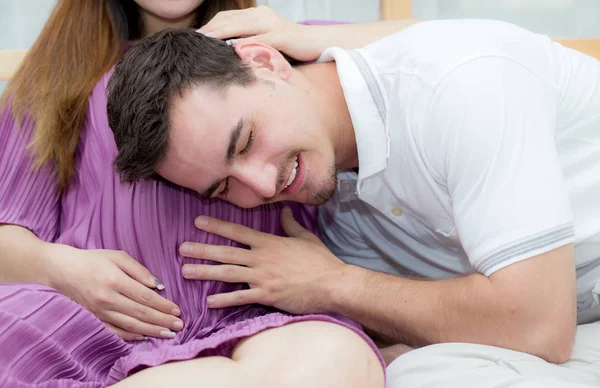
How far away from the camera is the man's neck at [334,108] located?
3.57ft

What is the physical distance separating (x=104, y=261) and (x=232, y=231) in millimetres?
206

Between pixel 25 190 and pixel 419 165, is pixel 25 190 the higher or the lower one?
the lower one

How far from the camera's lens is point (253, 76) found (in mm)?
1033

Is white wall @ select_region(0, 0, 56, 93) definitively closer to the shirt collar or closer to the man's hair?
the man's hair

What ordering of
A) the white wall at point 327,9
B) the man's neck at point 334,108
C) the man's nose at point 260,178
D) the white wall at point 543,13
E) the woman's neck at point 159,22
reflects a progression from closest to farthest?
the man's nose at point 260,178 → the man's neck at point 334,108 → the woman's neck at point 159,22 → the white wall at point 327,9 → the white wall at point 543,13

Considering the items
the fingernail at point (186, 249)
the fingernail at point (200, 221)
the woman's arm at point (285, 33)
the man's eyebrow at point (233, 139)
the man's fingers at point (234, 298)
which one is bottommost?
the man's fingers at point (234, 298)

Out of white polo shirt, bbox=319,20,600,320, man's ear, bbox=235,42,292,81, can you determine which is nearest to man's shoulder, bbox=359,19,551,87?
white polo shirt, bbox=319,20,600,320

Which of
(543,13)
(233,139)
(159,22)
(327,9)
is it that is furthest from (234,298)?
(543,13)

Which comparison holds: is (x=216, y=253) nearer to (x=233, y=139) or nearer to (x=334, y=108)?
(x=233, y=139)

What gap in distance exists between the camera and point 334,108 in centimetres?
110

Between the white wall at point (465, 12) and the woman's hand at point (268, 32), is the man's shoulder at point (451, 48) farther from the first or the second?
the white wall at point (465, 12)

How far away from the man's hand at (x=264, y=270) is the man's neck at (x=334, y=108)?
18cm

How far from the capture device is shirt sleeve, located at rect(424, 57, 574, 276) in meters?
0.88

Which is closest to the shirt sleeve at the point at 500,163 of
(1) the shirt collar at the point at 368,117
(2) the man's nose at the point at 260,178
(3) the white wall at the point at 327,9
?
(1) the shirt collar at the point at 368,117
